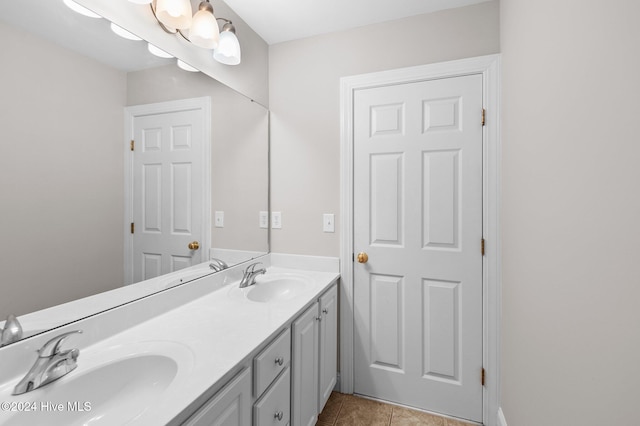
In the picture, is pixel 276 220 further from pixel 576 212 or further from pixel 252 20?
pixel 576 212

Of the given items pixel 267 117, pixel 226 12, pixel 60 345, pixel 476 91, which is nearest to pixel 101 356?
pixel 60 345

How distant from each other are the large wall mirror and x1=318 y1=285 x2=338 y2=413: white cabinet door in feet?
3.27

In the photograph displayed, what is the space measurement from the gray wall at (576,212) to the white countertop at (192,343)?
0.94 metres

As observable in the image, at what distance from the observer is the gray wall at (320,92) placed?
1704 mm

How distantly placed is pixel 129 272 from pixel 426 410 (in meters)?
1.84

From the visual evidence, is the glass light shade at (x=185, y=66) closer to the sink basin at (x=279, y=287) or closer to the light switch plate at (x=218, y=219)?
the light switch plate at (x=218, y=219)

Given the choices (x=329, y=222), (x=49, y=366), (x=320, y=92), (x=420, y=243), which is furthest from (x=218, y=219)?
(x=420, y=243)

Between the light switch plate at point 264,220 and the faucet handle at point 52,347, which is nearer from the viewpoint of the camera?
the faucet handle at point 52,347

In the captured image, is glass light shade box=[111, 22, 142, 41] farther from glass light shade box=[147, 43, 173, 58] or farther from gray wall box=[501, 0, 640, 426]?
gray wall box=[501, 0, 640, 426]

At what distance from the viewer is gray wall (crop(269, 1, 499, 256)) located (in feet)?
5.59

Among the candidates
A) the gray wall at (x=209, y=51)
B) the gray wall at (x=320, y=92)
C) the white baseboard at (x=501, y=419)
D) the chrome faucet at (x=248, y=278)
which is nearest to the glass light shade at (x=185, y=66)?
the gray wall at (x=209, y=51)

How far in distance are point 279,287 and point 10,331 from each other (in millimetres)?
1206

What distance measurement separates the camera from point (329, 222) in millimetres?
1948

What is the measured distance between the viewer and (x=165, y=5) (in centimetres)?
122
